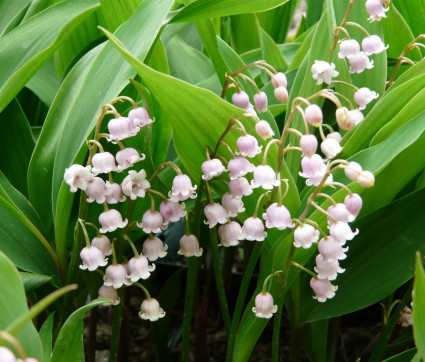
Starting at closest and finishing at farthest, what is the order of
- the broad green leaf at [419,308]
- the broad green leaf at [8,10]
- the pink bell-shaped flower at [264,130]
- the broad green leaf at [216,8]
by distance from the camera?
the broad green leaf at [419,308]
the pink bell-shaped flower at [264,130]
the broad green leaf at [216,8]
the broad green leaf at [8,10]

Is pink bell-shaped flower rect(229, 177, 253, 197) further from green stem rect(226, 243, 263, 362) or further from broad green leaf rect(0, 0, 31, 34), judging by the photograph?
broad green leaf rect(0, 0, 31, 34)

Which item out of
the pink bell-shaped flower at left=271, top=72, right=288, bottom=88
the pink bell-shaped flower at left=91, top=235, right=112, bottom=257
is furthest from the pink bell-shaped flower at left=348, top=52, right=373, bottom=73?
the pink bell-shaped flower at left=91, top=235, right=112, bottom=257

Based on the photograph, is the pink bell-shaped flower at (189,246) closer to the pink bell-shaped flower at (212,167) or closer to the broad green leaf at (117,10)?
the pink bell-shaped flower at (212,167)

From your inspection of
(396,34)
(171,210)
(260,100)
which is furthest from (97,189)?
(396,34)

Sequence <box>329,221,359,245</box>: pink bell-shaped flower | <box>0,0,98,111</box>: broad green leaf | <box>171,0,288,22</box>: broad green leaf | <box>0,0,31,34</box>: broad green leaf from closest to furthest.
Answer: <box>329,221,359,245</box>: pink bell-shaped flower, <box>171,0,288,22</box>: broad green leaf, <box>0,0,98,111</box>: broad green leaf, <box>0,0,31,34</box>: broad green leaf

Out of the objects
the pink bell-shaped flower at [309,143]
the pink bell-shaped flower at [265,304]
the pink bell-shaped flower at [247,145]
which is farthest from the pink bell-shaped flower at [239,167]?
the pink bell-shaped flower at [265,304]

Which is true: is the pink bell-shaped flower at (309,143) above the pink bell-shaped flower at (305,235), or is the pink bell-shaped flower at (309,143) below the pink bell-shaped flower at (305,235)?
above

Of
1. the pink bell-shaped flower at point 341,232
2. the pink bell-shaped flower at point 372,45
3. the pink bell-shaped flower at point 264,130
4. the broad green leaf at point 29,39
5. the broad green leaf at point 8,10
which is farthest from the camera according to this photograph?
the broad green leaf at point 8,10

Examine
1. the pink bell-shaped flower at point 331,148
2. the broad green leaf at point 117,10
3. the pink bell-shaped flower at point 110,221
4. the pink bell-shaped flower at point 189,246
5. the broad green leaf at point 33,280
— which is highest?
the broad green leaf at point 117,10
